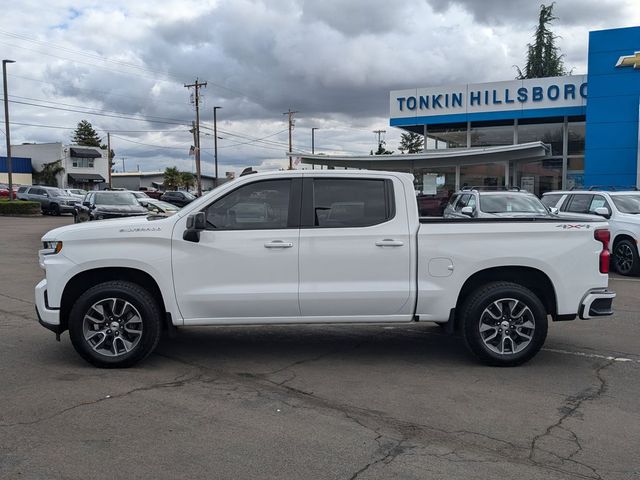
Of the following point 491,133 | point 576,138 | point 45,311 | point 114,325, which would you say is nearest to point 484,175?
point 491,133

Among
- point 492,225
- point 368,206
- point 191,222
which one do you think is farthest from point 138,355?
point 492,225

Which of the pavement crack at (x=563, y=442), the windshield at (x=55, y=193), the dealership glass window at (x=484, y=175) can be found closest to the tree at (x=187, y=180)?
the windshield at (x=55, y=193)

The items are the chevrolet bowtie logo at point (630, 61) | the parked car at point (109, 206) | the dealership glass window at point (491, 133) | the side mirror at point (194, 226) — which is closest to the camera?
the side mirror at point (194, 226)

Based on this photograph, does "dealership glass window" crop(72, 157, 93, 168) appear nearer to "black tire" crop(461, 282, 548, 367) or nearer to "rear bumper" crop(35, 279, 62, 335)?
"rear bumper" crop(35, 279, 62, 335)

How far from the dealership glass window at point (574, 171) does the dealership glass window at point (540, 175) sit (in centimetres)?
49

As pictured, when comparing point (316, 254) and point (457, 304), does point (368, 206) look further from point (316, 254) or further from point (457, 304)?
point (457, 304)

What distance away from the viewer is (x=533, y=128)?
3075 cm

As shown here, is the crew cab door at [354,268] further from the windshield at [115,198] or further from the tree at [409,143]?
the tree at [409,143]

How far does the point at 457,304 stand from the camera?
6.20 meters

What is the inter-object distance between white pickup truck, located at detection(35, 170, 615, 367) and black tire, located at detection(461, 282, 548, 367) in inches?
0.5

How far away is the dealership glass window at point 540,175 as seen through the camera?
29828mm

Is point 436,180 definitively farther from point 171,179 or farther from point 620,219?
point 171,179

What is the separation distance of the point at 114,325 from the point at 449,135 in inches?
1174

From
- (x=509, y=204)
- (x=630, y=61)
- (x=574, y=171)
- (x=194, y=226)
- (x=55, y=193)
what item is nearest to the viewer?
(x=194, y=226)
